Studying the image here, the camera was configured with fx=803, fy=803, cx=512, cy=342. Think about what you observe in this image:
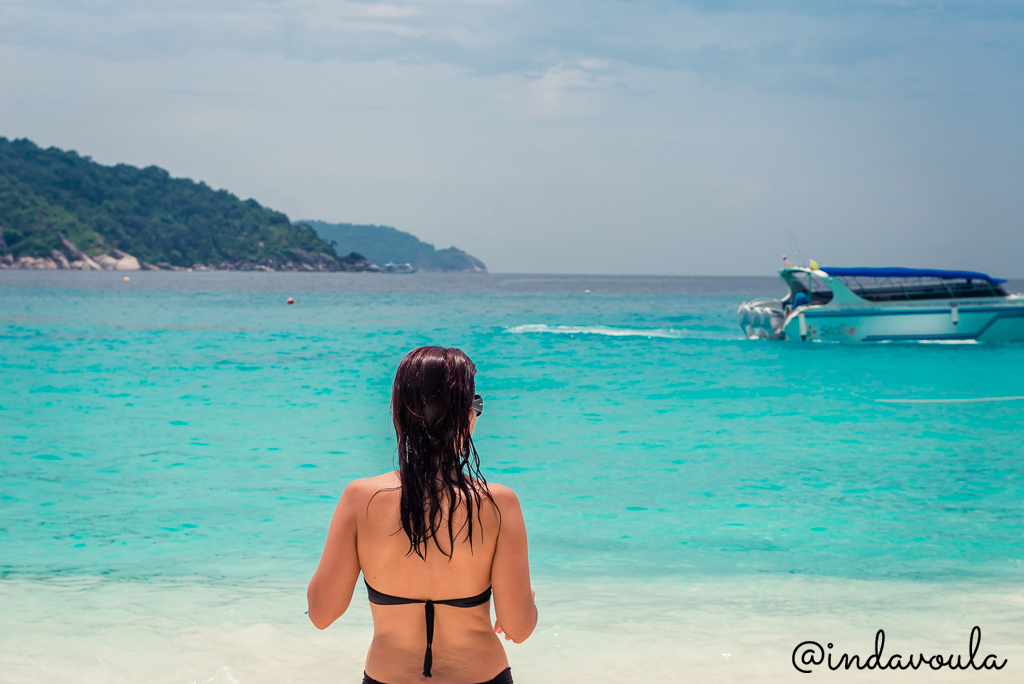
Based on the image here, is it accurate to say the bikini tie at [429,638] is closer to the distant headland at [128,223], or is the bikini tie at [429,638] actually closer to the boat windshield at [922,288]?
the boat windshield at [922,288]

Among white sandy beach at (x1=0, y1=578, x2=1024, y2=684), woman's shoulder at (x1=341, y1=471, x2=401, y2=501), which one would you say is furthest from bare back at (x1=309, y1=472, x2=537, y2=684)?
white sandy beach at (x1=0, y1=578, x2=1024, y2=684)

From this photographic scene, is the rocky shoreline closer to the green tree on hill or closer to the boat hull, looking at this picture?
the green tree on hill

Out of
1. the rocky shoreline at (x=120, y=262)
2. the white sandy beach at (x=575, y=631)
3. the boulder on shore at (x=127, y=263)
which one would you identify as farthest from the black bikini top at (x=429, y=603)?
the boulder on shore at (x=127, y=263)

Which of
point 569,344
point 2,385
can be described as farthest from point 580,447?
point 569,344

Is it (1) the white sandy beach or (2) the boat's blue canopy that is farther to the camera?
(2) the boat's blue canopy

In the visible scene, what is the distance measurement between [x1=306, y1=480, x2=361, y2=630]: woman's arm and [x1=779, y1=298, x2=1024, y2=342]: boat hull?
23.8 meters

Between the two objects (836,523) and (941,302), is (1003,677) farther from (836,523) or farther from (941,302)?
(941,302)

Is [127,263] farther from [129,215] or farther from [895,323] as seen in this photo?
[895,323]

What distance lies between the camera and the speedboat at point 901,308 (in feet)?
78.5

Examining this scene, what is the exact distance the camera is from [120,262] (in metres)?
149

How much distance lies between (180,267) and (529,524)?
177m

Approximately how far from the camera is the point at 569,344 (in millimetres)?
28250

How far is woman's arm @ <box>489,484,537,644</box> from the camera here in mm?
1786

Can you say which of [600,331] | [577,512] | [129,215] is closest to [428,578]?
[577,512]
